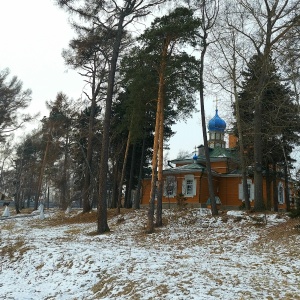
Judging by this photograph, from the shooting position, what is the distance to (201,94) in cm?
1872

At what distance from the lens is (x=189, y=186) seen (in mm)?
30156

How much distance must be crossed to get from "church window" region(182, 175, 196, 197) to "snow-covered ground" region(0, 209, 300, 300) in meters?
15.5

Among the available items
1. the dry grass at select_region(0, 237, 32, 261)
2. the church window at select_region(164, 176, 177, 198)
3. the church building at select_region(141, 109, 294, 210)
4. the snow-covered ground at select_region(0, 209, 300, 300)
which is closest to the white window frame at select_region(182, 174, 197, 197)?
the church building at select_region(141, 109, 294, 210)

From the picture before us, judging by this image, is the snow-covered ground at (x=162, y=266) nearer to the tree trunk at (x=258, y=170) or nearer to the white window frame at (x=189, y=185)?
the tree trunk at (x=258, y=170)

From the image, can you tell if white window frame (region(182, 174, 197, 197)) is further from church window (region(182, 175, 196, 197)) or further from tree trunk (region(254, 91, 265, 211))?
tree trunk (region(254, 91, 265, 211))

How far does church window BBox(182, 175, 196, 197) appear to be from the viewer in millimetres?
29766

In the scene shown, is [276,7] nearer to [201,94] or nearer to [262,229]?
[201,94]

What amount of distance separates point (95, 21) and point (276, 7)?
29.8ft

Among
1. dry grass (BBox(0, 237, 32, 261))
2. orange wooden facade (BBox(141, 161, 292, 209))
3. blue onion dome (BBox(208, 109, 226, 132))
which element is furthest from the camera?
blue onion dome (BBox(208, 109, 226, 132))

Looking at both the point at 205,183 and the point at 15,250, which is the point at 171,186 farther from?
the point at 15,250

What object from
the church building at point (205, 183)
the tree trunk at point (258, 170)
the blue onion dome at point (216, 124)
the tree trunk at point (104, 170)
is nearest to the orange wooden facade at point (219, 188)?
the church building at point (205, 183)

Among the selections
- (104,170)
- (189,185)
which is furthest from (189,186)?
(104,170)

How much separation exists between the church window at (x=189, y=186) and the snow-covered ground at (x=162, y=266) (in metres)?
15.5

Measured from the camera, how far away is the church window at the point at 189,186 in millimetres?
29766
